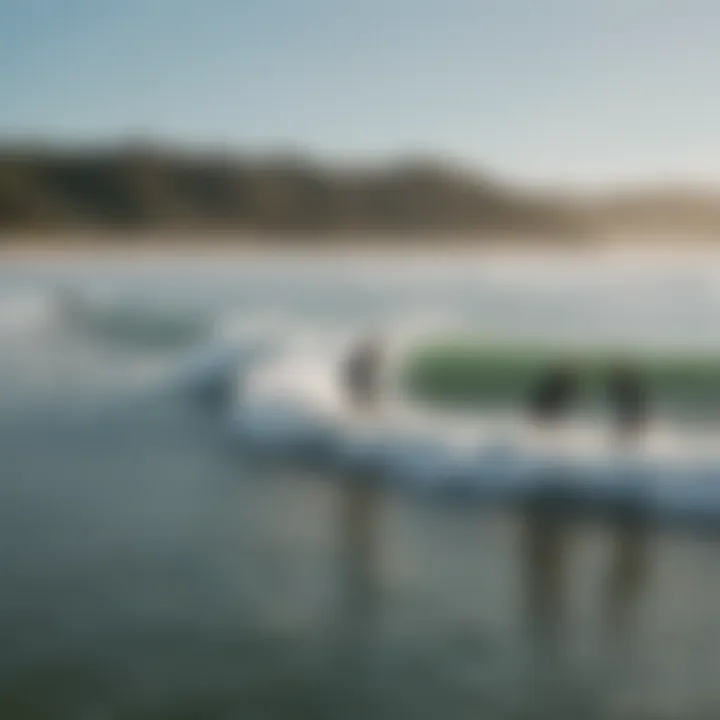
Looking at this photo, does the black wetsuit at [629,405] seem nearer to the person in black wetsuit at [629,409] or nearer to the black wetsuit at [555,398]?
the person in black wetsuit at [629,409]

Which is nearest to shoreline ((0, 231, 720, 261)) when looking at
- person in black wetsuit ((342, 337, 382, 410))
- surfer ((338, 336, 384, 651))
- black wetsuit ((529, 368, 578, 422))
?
person in black wetsuit ((342, 337, 382, 410))

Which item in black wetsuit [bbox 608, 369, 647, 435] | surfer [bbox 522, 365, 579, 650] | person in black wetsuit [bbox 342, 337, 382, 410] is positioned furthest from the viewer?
person in black wetsuit [bbox 342, 337, 382, 410]

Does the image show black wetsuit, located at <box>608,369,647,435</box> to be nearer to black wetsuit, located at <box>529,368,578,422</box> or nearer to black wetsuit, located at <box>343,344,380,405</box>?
black wetsuit, located at <box>529,368,578,422</box>

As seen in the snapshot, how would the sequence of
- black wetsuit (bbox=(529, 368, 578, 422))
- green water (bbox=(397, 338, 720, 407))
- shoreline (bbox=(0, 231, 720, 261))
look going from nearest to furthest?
black wetsuit (bbox=(529, 368, 578, 422)), green water (bbox=(397, 338, 720, 407)), shoreline (bbox=(0, 231, 720, 261))

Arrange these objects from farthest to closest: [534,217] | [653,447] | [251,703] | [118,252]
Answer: [118,252] < [534,217] < [653,447] < [251,703]

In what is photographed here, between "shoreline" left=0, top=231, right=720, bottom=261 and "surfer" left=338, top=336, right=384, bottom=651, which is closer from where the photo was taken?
"surfer" left=338, top=336, right=384, bottom=651

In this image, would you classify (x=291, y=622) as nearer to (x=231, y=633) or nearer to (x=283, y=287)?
(x=231, y=633)

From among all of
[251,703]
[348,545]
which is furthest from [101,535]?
[251,703]

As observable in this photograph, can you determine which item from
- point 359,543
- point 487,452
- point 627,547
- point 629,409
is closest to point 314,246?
point 629,409
